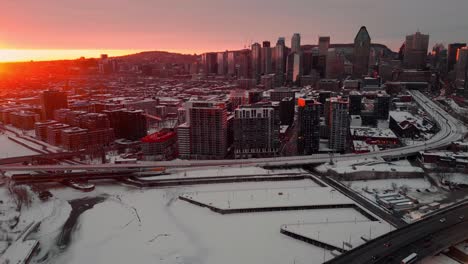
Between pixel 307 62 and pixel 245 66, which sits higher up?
pixel 307 62

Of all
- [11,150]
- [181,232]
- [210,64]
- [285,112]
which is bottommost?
[181,232]

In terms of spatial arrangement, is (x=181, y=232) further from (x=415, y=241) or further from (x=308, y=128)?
(x=308, y=128)

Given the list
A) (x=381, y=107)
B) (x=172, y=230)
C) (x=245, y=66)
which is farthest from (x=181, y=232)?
(x=245, y=66)

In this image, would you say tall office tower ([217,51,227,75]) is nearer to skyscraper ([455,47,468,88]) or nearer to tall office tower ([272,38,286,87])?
tall office tower ([272,38,286,87])

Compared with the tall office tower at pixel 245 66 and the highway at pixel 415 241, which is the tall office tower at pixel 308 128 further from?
the tall office tower at pixel 245 66

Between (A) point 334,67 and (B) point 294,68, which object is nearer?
(A) point 334,67

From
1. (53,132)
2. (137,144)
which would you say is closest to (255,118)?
(137,144)
